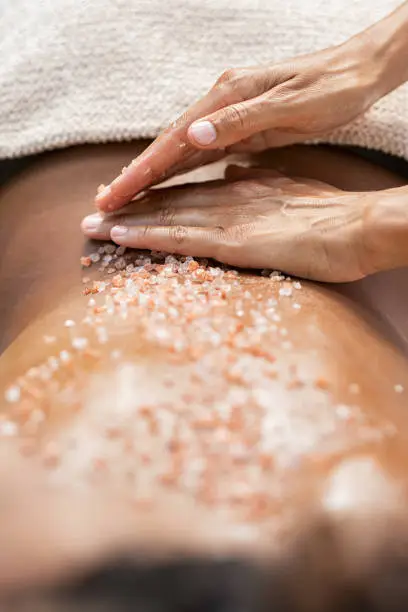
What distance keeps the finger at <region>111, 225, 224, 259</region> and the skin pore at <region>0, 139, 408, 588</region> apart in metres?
0.02

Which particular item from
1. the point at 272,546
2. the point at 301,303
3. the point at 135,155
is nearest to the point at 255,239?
the point at 301,303

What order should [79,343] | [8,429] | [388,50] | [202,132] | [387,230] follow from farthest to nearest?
[388,50] → [202,132] → [387,230] → [79,343] → [8,429]

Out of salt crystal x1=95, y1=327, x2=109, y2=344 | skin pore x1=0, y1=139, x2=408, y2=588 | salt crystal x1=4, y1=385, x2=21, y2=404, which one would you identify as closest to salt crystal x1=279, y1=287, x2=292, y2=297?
skin pore x1=0, y1=139, x2=408, y2=588

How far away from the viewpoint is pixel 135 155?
1.15m

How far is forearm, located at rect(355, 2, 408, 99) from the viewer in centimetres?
111

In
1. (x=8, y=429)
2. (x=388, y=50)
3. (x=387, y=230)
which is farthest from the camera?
(x=388, y=50)

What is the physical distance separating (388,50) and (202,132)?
0.35m

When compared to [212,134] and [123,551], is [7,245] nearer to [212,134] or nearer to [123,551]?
[212,134]

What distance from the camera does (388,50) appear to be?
1.12 meters

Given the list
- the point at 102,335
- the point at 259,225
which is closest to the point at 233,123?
the point at 259,225

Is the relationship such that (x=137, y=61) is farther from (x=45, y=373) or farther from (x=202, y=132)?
(x=45, y=373)

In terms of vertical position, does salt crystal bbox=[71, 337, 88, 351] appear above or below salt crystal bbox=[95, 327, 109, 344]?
below

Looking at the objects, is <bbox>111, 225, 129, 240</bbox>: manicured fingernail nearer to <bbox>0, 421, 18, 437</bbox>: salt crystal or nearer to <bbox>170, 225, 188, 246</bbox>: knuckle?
<bbox>170, 225, 188, 246</bbox>: knuckle

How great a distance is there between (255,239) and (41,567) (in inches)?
20.2
